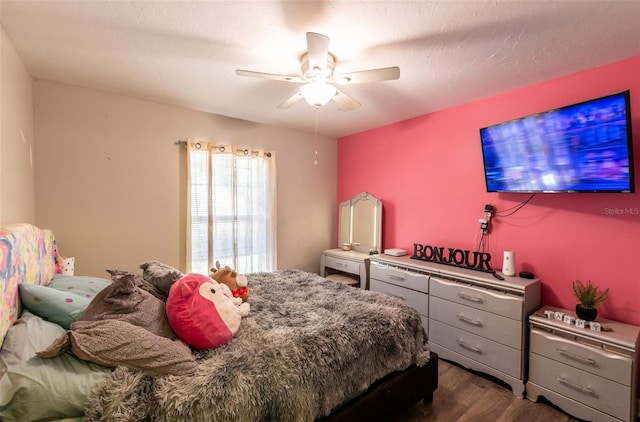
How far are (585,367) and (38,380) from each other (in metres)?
2.86

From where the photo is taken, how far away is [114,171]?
2.66 metres

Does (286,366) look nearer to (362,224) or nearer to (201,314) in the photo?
(201,314)

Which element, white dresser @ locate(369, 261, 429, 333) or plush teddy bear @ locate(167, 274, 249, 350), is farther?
white dresser @ locate(369, 261, 429, 333)

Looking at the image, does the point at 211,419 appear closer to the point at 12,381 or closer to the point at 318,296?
the point at 12,381

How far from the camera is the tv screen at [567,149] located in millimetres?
1783

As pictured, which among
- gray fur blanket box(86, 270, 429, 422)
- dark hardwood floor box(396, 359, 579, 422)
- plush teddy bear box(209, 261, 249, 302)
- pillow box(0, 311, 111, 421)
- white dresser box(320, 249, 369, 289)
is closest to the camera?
pillow box(0, 311, 111, 421)

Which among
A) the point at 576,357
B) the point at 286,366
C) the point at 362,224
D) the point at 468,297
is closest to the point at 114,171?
the point at 286,366

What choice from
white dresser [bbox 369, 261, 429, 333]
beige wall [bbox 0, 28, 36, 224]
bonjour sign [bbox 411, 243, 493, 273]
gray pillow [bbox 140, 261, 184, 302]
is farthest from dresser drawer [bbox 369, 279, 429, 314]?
beige wall [bbox 0, 28, 36, 224]

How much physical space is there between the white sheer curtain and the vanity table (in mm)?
841

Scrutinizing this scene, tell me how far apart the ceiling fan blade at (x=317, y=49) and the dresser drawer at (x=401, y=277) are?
6.81 feet

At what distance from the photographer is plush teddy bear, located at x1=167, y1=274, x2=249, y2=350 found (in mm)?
1416

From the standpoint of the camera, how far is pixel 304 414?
130cm

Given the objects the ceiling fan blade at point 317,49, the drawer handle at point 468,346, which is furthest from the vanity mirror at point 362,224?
the ceiling fan blade at point 317,49

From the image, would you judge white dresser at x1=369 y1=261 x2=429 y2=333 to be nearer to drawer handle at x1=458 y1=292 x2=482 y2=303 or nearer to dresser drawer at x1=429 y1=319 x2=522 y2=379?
dresser drawer at x1=429 y1=319 x2=522 y2=379
